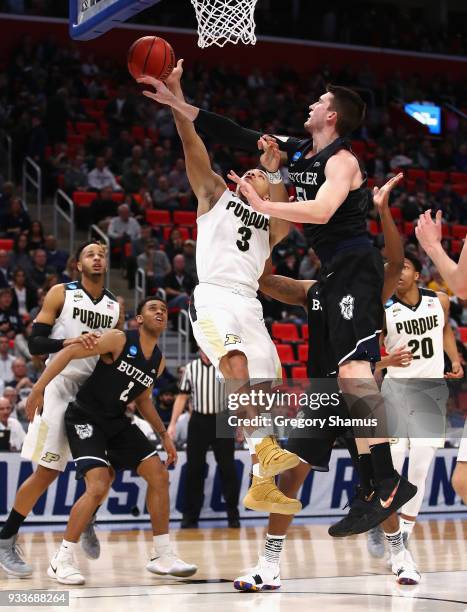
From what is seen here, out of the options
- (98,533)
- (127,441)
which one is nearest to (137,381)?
(127,441)

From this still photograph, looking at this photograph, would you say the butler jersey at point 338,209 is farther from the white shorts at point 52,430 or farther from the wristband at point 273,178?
the white shorts at point 52,430

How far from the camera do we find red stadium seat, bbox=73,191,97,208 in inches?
704

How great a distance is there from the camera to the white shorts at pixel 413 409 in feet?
29.1

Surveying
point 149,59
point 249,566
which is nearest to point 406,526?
point 249,566

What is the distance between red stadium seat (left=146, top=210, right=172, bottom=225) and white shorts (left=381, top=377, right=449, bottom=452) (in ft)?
31.2

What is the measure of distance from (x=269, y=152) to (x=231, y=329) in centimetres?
111

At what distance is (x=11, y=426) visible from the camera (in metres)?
11.4

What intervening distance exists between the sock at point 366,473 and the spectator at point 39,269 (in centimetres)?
961

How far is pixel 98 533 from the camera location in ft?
35.2

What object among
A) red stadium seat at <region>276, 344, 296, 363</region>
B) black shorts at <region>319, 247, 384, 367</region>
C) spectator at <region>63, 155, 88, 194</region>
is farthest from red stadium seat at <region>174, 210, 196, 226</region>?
black shorts at <region>319, 247, 384, 367</region>

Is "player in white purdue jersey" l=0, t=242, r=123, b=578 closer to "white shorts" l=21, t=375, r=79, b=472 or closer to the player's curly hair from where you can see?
"white shorts" l=21, t=375, r=79, b=472

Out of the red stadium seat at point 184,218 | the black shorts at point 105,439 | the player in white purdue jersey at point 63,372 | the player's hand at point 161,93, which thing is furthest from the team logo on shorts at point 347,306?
the red stadium seat at point 184,218

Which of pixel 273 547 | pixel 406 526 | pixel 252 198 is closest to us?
pixel 252 198

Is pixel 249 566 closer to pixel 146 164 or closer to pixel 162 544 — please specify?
pixel 162 544
